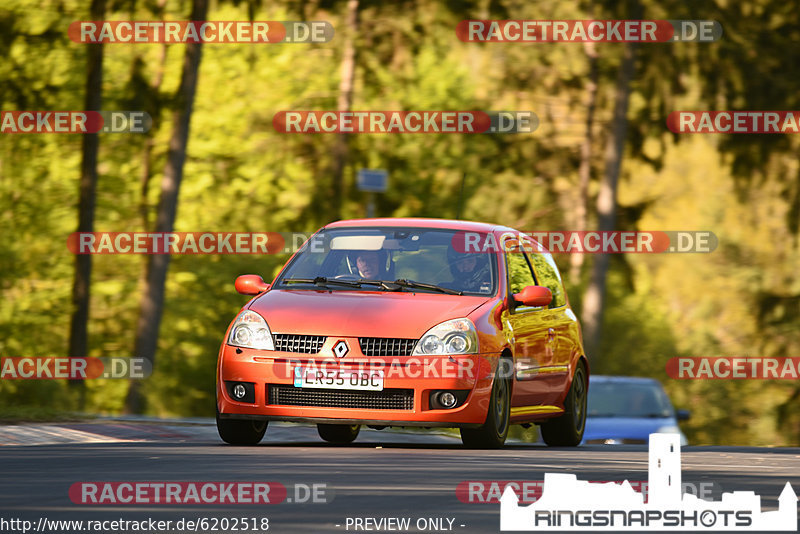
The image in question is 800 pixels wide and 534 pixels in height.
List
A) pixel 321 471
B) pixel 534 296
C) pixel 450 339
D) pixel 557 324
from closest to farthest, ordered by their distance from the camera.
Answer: pixel 321 471, pixel 450 339, pixel 534 296, pixel 557 324

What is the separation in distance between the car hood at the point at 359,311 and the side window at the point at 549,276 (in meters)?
2.01

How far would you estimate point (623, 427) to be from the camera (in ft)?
72.1

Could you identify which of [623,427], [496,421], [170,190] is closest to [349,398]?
[496,421]

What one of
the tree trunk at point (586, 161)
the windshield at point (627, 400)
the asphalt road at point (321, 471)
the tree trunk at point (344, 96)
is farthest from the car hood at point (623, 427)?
the tree trunk at point (344, 96)

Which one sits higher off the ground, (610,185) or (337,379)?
(610,185)

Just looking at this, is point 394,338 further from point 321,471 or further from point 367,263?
point 321,471

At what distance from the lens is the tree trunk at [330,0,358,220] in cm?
3934

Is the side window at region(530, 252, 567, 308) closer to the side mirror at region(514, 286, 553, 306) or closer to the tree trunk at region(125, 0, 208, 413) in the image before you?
the side mirror at region(514, 286, 553, 306)

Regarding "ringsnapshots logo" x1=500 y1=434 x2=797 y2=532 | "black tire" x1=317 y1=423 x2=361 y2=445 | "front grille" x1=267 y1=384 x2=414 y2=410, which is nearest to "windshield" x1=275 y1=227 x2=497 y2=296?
"front grille" x1=267 y1=384 x2=414 y2=410

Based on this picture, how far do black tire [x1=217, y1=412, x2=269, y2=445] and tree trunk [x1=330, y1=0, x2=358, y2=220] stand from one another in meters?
26.1

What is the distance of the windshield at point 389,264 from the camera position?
1330cm

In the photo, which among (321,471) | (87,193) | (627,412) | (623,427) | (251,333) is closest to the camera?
(321,471)

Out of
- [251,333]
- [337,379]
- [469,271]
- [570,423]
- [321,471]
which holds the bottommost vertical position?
[321,471]

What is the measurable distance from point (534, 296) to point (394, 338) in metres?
1.61
